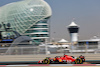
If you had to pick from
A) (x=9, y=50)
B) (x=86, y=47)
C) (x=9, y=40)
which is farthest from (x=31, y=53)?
(x=9, y=40)

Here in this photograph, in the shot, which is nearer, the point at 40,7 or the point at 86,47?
the point at 86,47

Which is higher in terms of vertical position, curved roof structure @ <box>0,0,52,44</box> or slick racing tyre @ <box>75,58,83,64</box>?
curved roof structure @ <box>0,0,52,44</box>

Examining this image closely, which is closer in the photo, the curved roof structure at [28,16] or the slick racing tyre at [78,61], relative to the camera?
the slick racing tyre at [78,61]

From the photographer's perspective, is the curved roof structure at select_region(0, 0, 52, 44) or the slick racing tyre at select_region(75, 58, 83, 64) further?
the curved roof structure at select_region(0, 0, 52, 44)

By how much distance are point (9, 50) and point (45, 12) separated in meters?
86.7

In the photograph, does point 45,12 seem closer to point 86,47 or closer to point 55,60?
point 86,47

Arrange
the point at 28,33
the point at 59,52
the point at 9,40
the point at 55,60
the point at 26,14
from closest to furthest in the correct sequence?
the point at 55,60
the point at 59,52
the point at 9,40
the point at 26,14
the point at 28,33

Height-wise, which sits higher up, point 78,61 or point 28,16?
point 28,16

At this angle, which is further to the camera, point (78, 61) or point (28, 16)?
point (28, 16)

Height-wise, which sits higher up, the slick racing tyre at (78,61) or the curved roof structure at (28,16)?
the curved roof structure at (28,16)

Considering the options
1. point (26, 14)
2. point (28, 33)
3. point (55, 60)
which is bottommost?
point (55, 60)

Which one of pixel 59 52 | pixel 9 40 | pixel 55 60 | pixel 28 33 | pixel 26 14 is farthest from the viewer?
pixel 28 33

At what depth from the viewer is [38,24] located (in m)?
103

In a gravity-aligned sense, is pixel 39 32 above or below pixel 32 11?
below
